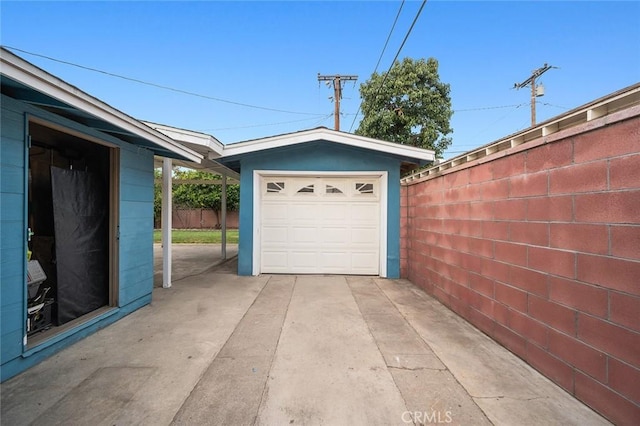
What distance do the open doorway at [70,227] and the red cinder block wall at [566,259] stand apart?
4941 millimetres

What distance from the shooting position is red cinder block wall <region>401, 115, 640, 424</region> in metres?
1.73

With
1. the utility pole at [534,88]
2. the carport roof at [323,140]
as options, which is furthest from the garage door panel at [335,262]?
the utility pole at [534,88]

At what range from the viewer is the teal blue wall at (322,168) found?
6.04 metres

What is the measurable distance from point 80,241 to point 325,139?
4421mm

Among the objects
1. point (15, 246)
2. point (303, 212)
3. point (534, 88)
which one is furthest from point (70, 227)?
point (534, 88)

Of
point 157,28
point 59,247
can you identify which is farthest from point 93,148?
point 157,28

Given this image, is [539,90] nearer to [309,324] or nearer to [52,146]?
[309,324]

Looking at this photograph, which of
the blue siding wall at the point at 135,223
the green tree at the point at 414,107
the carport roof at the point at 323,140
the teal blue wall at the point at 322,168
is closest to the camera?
the blue siding wall at the point at 135,223

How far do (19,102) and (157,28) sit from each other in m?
8.74

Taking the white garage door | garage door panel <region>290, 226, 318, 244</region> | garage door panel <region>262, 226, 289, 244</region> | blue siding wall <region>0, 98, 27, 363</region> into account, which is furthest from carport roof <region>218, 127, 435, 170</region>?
blue siding wall <region>0, 98, 27, 363</region>

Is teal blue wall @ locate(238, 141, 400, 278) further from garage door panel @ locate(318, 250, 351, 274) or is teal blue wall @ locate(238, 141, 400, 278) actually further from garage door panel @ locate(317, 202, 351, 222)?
garage door panel @ locate(318, 250, 351, 274)

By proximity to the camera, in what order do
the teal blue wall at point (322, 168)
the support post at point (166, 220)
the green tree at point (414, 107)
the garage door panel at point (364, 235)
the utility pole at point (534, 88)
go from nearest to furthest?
1. the support post at point (166, 220)
2. the teal blue wall at point (322, 168)
3. the garage door panel at point (364, 235)
4. the green tree at point (414, 107)
5. the utility pole at point (534, 88)

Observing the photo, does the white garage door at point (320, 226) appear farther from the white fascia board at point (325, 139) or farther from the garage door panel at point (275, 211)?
the white fascia board at point (325, 139)

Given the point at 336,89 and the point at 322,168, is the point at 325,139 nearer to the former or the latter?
the point at 322,168
